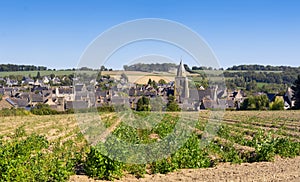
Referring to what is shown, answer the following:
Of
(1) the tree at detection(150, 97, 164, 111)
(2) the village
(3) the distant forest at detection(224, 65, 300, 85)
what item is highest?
(3) the distant forest at detection(224, 65, 300, 85)

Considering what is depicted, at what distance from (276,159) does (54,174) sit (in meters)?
8.09

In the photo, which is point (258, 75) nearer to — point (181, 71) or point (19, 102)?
point (19, 102)

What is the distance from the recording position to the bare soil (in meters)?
9.68

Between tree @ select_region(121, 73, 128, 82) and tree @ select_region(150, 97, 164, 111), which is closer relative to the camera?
tree @ select_region(121, 73, 128, 82)

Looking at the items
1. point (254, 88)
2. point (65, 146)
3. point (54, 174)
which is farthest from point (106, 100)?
point (254, 88)

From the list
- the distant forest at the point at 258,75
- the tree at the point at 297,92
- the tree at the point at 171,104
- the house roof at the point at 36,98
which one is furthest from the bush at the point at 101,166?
the distant forest at the point at 258,75

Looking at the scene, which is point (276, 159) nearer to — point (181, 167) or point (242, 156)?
point (242, 156)

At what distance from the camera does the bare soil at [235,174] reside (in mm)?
9680

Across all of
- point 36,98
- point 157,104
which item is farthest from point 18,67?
point 157,104

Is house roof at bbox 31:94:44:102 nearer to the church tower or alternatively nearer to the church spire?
the church tower

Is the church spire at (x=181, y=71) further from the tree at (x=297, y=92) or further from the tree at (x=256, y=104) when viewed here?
the tree at (x=297, y=92)

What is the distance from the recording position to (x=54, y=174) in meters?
8.20

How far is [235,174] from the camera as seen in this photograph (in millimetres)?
10289

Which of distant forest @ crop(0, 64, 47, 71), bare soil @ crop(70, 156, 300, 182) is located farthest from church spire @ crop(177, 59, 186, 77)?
distant forest @ crop(0, 64, 47, 71)
